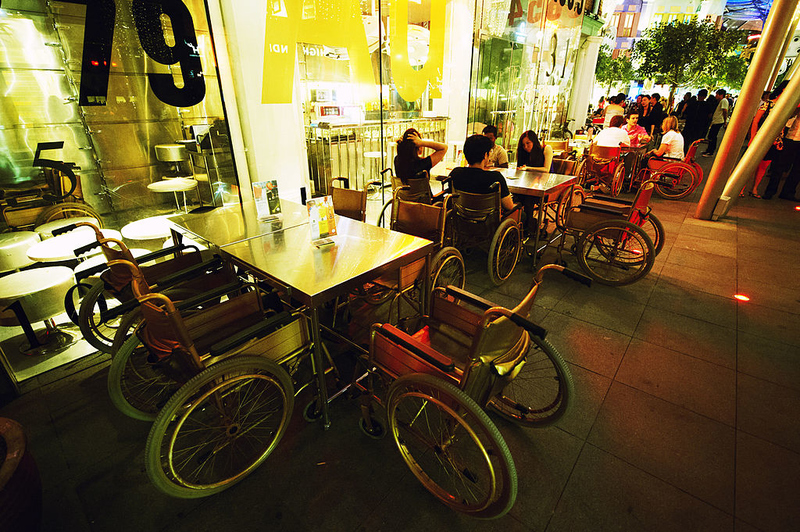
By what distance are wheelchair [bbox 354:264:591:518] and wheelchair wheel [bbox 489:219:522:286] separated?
1.45 metres

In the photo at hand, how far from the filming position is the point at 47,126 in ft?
10.5

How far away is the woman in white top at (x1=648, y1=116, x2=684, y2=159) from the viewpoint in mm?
6668

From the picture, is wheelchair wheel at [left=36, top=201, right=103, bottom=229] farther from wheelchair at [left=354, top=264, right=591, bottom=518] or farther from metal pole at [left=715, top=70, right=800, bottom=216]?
metal pole at [left=715, top=70, right=800, bottom=216]

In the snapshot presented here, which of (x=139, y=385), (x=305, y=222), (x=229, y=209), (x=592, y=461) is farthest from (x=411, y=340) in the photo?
(x=229, y=209)

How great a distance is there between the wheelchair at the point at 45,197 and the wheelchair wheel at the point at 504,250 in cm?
402

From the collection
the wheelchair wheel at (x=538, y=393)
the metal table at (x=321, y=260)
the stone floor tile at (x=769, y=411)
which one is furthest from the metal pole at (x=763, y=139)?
the metal table at (x=321, y=260)

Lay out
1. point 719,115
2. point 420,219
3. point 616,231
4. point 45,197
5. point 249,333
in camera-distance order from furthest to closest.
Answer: point 719,115
point 616,231
point 45,197
point 420,219
point 249,333

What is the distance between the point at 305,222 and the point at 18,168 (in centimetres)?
254

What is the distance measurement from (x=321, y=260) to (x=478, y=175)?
1946mm

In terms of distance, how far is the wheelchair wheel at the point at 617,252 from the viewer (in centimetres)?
344

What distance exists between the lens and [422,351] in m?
1.56

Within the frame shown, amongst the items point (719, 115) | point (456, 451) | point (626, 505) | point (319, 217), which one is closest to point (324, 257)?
point (319, 217)

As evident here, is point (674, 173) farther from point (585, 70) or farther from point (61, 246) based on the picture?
point (61, 246)

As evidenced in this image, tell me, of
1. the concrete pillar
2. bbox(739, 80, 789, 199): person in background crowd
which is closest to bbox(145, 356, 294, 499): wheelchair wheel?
bbox(739, 80, 789, 199): person in background crowd
